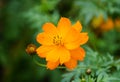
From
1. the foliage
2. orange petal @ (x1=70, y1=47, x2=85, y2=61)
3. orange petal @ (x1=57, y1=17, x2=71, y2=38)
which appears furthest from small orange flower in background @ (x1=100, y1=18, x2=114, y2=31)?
orange petal @ (x1=70, y1=47, x2=85, y2=61)

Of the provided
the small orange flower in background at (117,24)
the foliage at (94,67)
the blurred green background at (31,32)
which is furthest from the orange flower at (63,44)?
the small orange flower in background at (117,24)

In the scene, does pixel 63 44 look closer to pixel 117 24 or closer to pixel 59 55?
pixel 59 55

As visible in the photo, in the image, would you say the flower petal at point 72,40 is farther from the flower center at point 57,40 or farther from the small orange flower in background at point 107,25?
the small orange flower in background at point 107,25

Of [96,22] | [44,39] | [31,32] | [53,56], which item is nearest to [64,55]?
[53,56]

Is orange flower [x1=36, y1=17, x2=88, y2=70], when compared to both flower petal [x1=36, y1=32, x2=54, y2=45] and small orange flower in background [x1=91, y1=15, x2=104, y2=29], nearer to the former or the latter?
flower petal [x1=36, y1=32, x2=54, y2=45]

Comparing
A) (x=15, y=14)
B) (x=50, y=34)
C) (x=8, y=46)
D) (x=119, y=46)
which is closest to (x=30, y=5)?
(x=15, y=14)
